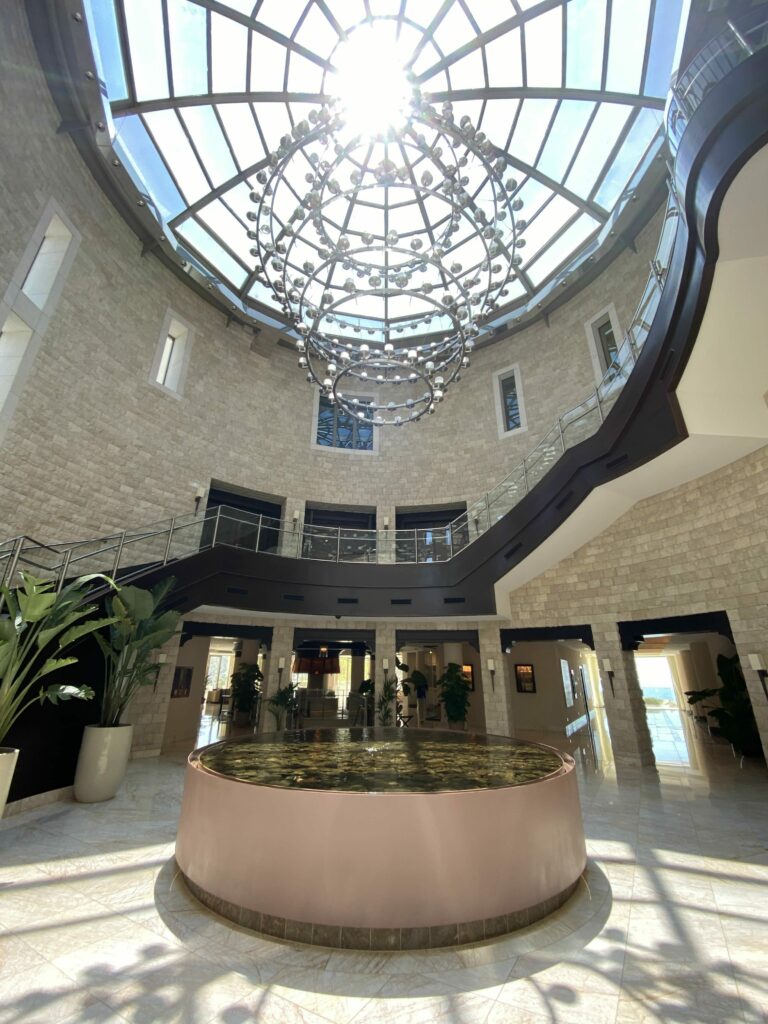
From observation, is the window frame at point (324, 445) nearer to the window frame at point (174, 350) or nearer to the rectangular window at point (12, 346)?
the window frame at point (174, 350)

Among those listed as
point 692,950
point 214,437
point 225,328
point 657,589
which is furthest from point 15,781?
point 225,328

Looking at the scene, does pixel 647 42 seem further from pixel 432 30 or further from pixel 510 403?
pixel 510 403

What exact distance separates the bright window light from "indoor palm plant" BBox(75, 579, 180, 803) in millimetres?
7913

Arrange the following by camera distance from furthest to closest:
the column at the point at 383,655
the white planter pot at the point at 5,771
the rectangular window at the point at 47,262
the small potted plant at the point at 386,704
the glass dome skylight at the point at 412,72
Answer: the column at the point at 383,655, the small potted plant at the point at 386,704, the rectangular window at the point at 47,262, the glass dome skylight at the point at 412,72, the white planter pot at the point at 5,771

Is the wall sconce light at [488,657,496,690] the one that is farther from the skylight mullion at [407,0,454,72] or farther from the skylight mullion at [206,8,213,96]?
the skylight mullion at [206,8,213,96]

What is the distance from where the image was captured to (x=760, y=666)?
297 inches

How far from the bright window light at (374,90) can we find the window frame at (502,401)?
9.46 m

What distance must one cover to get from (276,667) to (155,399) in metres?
8.19

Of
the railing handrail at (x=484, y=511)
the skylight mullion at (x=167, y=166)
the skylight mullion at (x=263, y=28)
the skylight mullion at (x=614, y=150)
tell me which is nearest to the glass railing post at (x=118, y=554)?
the railing handrail at (x=484, y=511)

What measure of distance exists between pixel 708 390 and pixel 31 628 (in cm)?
1071

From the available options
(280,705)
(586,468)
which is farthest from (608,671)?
(280,705)

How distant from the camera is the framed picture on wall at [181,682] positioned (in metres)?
12.8

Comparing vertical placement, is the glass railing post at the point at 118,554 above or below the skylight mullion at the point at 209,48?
below

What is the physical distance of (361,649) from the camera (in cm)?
1544
